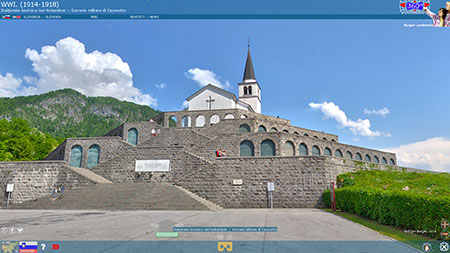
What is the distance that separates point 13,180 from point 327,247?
2731 cm

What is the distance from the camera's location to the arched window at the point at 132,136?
34.4 meters

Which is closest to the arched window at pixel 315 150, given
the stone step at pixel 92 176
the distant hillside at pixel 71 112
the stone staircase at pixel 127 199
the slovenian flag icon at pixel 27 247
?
the stone staircase at pixel 127 199

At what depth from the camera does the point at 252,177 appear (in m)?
21.0

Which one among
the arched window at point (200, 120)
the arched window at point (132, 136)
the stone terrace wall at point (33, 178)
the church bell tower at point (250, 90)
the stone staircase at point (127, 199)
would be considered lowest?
the stone staircase at point (127, 199)

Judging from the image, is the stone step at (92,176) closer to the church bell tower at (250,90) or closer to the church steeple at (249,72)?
the church bell tower at (250,90)

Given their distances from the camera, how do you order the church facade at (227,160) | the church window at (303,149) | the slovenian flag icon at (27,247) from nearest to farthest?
the slovenian flag icon at (27,247) < the church facade at (227,160) < the church window at (303,149)

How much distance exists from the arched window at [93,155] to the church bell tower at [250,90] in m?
38.3

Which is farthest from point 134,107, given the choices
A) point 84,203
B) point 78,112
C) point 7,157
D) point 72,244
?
point 72,244

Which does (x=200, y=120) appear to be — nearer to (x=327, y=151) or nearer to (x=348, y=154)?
(x=327, y=151)

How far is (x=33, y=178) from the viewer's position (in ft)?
78.7

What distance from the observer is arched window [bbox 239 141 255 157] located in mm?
27219

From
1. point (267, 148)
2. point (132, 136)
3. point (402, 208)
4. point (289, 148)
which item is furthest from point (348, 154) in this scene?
point (402, 208)

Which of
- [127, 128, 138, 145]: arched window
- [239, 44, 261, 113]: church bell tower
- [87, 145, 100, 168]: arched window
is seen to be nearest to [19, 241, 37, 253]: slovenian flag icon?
[87, 145, 100, 168]: arched window

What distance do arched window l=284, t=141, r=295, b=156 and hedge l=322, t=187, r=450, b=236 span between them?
13074 millimetres
